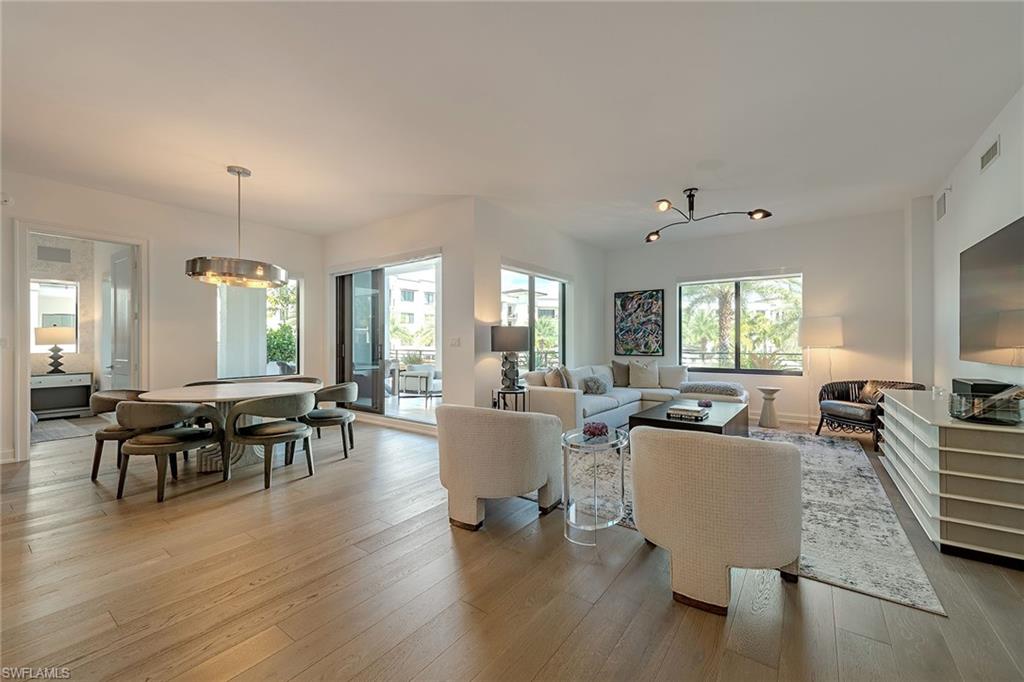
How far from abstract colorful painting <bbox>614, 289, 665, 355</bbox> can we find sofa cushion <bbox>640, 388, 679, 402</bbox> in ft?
3.40

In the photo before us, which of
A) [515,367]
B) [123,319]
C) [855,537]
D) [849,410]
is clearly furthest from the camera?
[123,319]

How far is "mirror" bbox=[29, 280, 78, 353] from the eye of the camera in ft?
21.2

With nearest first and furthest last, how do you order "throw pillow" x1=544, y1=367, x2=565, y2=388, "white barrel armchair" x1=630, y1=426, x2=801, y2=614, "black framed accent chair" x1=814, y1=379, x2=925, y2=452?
"white barrel armchair" x1=630, y1=426, x2=801, y2=614
"black framed accent chair" x1=814, y1=379, x2=925, y2=452
"throw pillow" x1=544, y1=367, x2=565, y2=388

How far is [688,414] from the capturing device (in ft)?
12.7

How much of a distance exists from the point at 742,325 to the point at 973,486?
4433 mm

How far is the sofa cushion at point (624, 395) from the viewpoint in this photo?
216 inches

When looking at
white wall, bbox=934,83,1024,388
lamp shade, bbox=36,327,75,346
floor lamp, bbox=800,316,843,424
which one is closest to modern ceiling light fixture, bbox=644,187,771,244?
white wall, bbox=934,83,1024,388

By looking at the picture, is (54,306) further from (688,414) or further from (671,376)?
(671,376)

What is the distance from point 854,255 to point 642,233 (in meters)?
2.70


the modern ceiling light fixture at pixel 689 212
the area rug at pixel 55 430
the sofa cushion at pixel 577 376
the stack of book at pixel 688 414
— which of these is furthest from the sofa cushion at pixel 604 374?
the area rug at pixel 55 430

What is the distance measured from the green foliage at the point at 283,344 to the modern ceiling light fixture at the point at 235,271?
2595mm

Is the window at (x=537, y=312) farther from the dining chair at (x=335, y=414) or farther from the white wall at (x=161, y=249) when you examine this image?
the white wall at (x=161, y=249)

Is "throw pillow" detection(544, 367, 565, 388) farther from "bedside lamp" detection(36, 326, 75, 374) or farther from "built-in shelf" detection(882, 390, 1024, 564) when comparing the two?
"bedside lamp" detection(36, 326, 75, 374)

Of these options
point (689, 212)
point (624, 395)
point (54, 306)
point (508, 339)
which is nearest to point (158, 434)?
point (508, 339)
